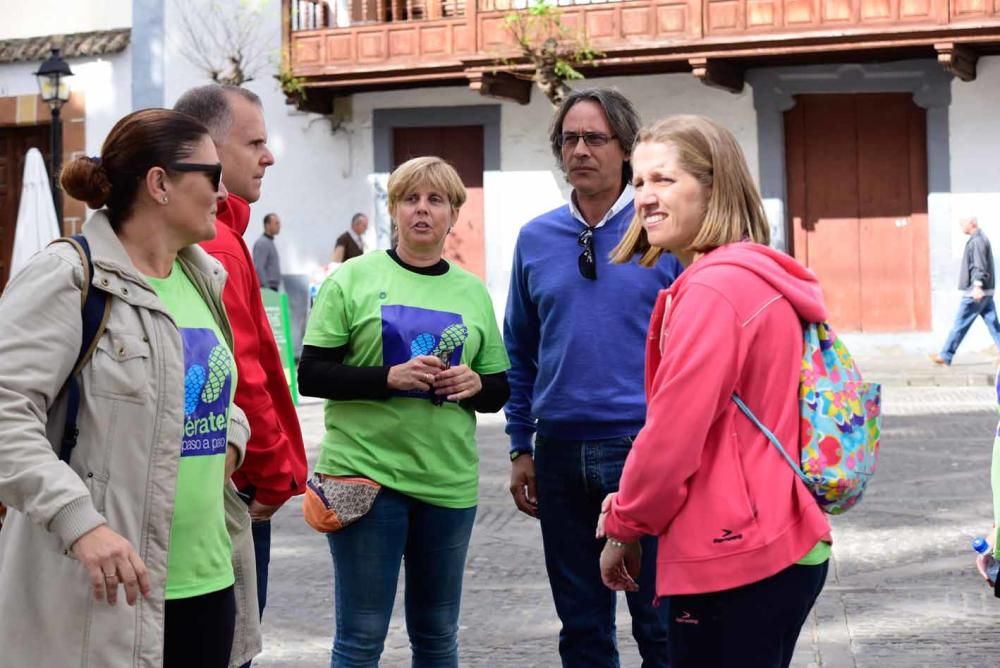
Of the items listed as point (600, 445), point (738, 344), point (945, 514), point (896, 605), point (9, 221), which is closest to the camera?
point (738, 344)

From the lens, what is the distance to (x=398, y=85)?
23328mm

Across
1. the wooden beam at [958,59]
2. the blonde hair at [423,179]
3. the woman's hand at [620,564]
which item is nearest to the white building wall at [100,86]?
the wooden beam at [958,59]

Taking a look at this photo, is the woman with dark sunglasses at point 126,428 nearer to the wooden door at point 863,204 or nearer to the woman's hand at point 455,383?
the woman's hand at point 455,383

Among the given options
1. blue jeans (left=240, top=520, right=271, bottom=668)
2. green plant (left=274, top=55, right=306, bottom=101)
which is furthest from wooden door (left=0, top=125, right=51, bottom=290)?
blue jeans (left=240, top=520, right=271, bottom=668)

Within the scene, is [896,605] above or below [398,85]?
below

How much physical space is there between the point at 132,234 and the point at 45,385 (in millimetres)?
470

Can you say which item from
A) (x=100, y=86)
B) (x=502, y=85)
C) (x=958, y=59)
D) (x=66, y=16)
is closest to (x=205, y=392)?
(x=958, y=59)

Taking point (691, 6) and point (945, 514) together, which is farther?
point (691, 6)

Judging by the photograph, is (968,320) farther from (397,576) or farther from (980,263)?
(397,576)

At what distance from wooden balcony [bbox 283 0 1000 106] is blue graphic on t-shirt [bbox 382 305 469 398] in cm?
1641

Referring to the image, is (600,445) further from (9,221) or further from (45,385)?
(9,221)

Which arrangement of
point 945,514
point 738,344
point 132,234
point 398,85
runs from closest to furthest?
point 738,344 → point 132,234 → point 945,514 → point 398,85

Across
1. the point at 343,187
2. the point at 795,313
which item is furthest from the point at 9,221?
the point at 795,313

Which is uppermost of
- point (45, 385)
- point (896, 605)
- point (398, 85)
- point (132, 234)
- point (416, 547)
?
point (398, 85)
